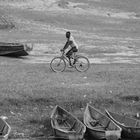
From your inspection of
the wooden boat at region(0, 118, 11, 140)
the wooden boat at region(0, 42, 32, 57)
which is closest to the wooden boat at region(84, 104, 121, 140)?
the wooden boat at region(0, 118, 11, 140)

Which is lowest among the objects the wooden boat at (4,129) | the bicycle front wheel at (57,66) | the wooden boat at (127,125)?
the wooden boat at (127,125)

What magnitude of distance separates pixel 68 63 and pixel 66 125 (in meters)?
7.90

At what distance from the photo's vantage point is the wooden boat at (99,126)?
14.7 m

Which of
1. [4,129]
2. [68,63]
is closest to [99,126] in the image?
[4,129]

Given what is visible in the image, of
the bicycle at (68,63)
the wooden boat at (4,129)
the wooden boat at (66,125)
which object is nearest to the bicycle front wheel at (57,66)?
the bicycle at (68,63)

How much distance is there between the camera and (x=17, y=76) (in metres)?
22.1

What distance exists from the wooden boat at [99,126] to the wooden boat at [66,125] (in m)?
0.38

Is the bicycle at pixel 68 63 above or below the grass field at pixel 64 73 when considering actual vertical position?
above

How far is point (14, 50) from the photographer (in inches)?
1158

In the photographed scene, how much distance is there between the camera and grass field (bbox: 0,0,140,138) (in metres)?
18.0

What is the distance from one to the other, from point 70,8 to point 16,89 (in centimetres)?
4087

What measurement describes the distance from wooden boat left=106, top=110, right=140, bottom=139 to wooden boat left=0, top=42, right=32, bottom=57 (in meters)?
13.7

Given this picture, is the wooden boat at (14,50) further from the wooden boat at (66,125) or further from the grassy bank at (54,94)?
the wooden boat at (66,125)

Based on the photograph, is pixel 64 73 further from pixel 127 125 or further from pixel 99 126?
pixel 127 125
